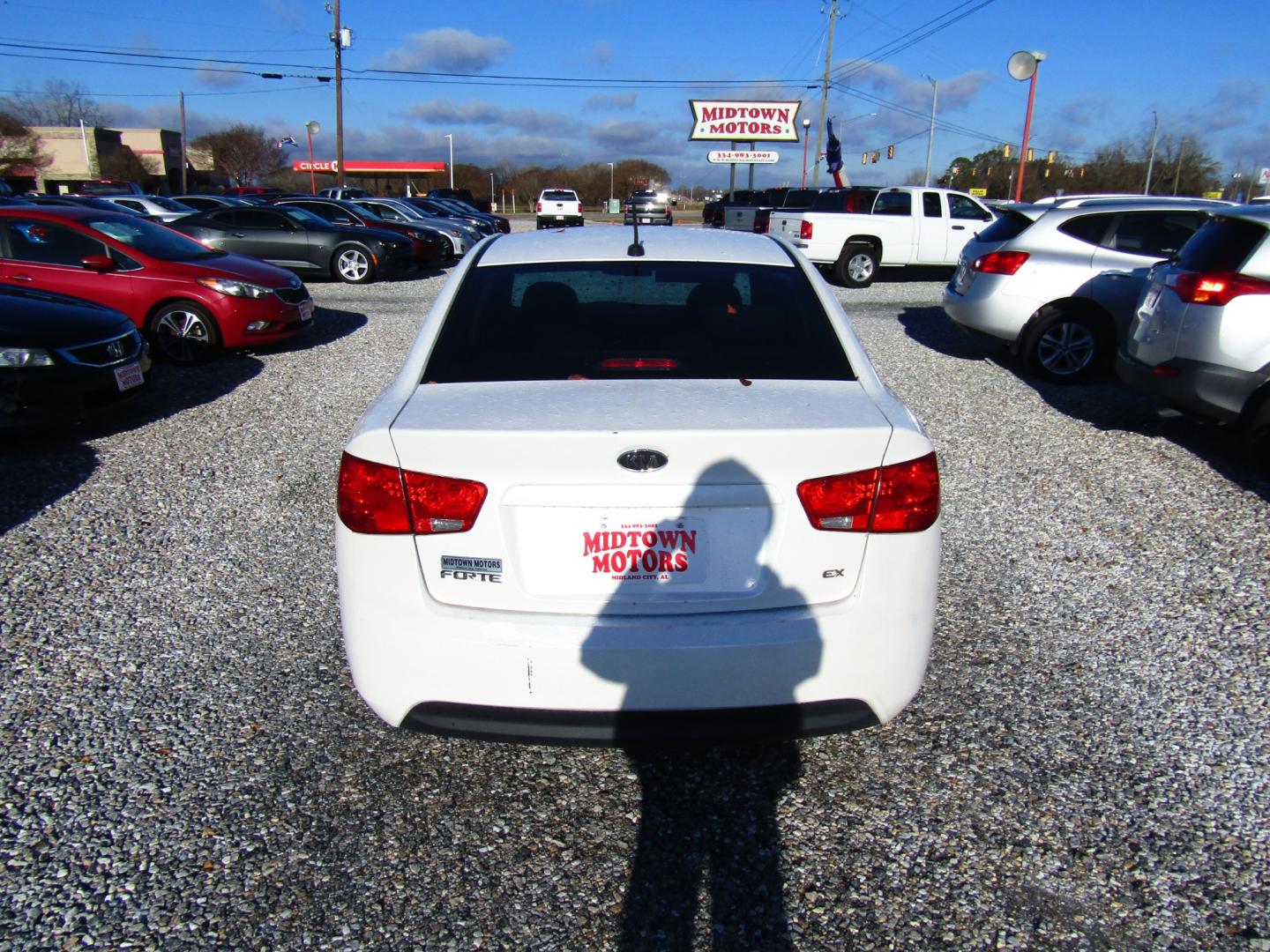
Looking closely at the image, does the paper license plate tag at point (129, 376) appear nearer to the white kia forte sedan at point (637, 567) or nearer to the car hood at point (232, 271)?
the car hood at point (232, 271)

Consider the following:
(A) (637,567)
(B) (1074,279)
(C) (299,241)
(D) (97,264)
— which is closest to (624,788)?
(A) (637,567)

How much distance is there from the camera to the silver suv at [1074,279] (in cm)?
851

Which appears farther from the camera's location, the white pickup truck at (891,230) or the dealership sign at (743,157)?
the dealership sign at (743,157)

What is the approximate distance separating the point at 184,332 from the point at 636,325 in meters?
7.43

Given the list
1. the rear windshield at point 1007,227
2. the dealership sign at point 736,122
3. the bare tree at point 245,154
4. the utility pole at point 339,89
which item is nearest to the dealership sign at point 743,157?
the dealership sign at point 736,122

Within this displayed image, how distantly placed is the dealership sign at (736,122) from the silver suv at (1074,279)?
121 ft

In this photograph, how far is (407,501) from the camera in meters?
2.27

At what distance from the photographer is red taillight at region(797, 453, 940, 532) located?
7.44ft

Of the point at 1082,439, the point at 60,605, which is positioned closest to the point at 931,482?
the point at 60,605

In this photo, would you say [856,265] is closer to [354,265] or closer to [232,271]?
[354,265]

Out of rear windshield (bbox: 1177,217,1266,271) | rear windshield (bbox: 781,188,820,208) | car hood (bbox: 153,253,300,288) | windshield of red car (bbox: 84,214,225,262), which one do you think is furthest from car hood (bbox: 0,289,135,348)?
rear windshield (bbox: 781,188,820,208)

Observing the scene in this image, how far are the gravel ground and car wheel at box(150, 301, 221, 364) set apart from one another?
4.58m

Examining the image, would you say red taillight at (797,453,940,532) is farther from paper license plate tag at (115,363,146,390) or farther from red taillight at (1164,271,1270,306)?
paper license plate tag at (115,363,146,390)

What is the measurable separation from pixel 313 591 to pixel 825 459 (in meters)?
2.72
